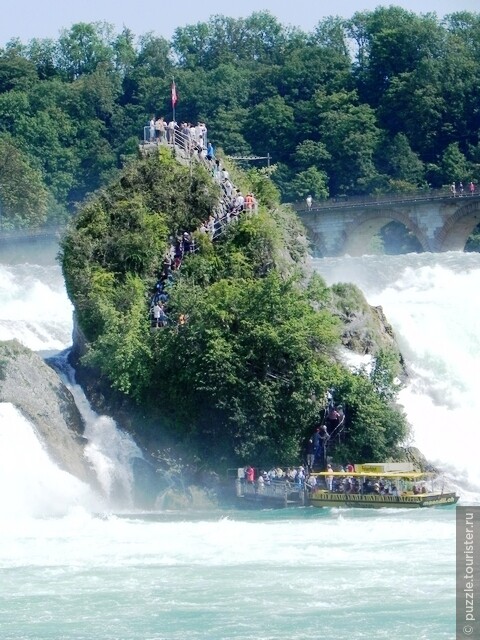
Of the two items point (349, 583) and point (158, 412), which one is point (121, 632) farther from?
point (158, 412)

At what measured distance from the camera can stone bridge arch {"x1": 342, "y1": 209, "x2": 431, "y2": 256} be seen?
93.7 meters

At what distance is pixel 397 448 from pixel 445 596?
51.4 ft

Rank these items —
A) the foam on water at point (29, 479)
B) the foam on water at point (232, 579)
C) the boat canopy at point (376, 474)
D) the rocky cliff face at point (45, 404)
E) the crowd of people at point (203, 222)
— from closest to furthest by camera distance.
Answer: the foam on water at point (232, 579) < the foam on water at point (29, 479) < the boat canopy at point (376, 474) < the rocky cliff face at point (45, 404) < the crowd of people at point (203, 222)

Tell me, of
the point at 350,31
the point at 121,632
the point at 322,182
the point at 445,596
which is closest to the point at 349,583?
the point at 445,596

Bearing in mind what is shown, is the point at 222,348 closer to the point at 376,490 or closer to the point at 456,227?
the point at 376,490

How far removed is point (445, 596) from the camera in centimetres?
3431

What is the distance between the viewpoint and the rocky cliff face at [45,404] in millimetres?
47656

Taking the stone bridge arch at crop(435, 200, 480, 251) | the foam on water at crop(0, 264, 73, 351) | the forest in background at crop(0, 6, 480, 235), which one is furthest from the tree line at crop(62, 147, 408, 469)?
the forest in background at crop(0, 6, 480, 235)

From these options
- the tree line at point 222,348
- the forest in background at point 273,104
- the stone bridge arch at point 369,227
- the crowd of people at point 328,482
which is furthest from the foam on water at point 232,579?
the forest in background at point 273,104

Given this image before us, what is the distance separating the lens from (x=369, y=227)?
9631cm

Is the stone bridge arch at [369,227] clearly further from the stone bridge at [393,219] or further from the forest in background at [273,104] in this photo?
the forest in background at [273,104]

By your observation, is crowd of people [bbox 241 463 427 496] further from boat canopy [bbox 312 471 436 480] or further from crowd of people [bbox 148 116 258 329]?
crowd of people [bbox 148 116 258 329]

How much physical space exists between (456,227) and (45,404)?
1847 inches

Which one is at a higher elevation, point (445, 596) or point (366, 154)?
point (366, 154)
